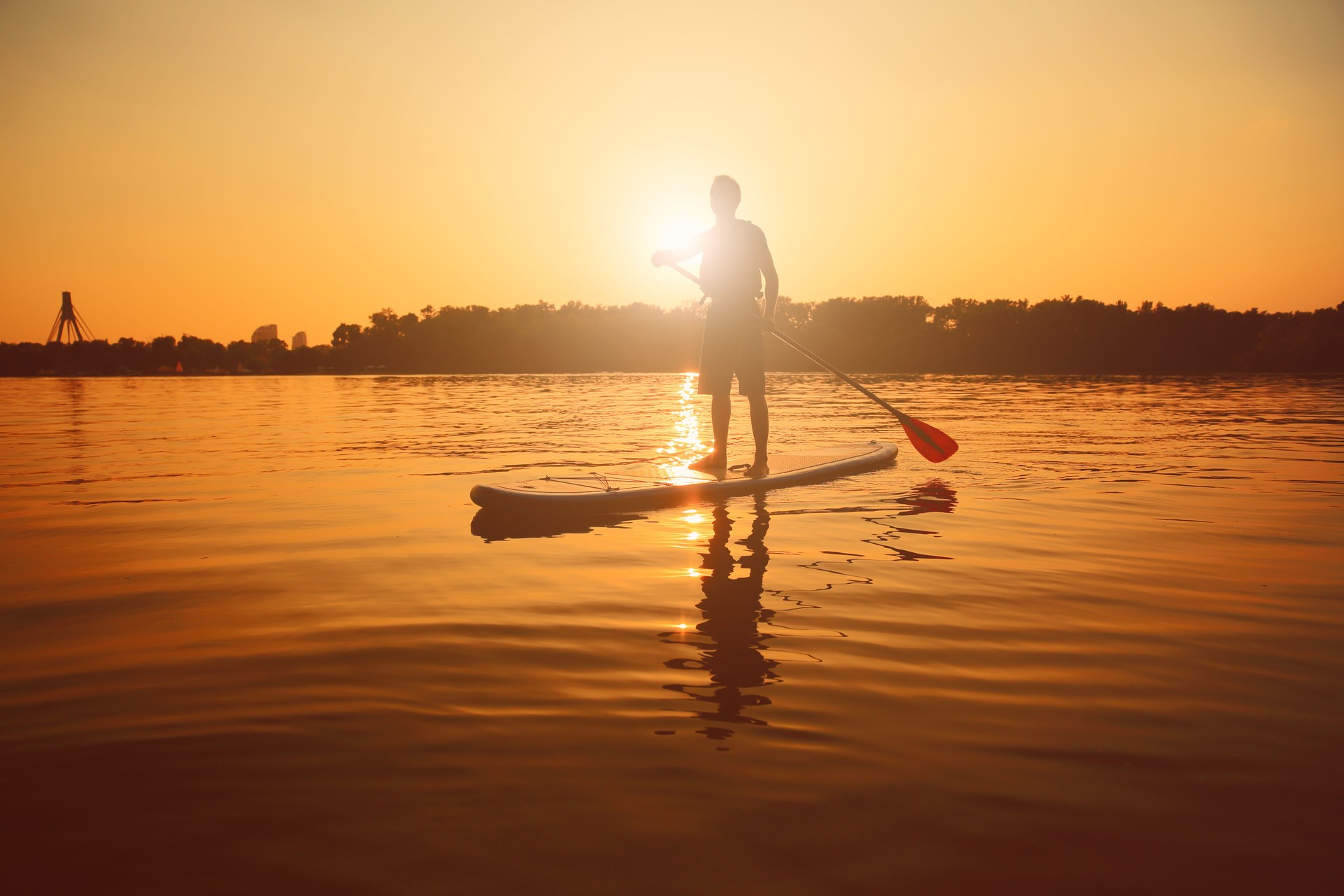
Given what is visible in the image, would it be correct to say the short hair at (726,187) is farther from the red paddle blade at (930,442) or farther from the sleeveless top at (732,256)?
the red paddle blade at (930,442)

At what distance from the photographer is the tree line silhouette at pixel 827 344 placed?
6994 cm

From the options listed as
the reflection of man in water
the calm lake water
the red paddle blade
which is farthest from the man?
the reflection of man in water

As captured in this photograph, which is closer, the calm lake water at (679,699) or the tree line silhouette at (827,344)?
the calm lake water at (679,699)

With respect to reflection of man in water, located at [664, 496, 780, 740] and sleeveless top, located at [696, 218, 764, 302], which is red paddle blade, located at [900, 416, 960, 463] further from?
reflection of man in water, located at [664, 496, 780, 740]

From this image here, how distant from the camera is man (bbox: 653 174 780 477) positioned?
774 centimetres

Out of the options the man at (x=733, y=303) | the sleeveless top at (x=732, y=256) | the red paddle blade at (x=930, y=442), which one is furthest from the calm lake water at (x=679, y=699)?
the sleeveless top at (x=732, y=256)

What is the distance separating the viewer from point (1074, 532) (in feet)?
19.0

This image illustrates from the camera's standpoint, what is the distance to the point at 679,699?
2812 mm

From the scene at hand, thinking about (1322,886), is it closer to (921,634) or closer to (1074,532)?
(921,634)

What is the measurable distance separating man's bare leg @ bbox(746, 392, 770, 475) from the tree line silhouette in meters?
66.4

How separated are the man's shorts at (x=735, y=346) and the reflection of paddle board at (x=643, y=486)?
32.2 inches

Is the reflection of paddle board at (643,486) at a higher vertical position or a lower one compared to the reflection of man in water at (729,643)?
higher

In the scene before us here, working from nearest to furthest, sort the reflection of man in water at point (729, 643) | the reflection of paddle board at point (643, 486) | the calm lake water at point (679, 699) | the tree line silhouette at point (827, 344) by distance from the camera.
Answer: the calm lake water at point (679, 699), the reflection of man in water at point (729, 643), the reflection of paddle board at point (643, 486), the tree line silhouette at point (827, 344)

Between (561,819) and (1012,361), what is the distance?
85502mm
